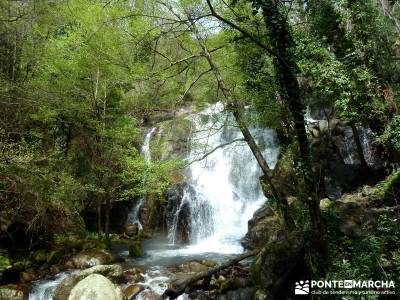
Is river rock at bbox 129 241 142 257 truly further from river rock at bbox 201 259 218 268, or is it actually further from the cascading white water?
the cascading white water

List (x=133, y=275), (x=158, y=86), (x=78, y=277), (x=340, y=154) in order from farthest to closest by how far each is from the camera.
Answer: (x=340, y=154), (x=133, y=275), (x=78, y=277), (x=158, y=86)

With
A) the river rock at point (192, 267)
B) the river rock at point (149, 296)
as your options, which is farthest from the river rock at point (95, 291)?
the river rock at point (192, 267)

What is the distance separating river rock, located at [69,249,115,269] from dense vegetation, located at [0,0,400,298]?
6.08 feet

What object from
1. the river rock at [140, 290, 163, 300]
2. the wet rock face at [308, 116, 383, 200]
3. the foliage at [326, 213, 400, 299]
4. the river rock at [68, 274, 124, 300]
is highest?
the wet rock face at [308, 116, 383, 200]

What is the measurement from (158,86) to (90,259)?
700 centimetres

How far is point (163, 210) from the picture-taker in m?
18.4

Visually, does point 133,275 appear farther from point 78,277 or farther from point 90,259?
point 90,259

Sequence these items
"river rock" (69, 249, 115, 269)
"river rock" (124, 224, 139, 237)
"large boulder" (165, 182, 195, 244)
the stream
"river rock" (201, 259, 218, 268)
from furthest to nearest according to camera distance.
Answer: "river rock" (124, 224, 139, 237) → "large boulder" (165, 182, 195, 244) → the stream → "river rock" (69, 249, 115, 269) → "river rock" (201, 259, 218, 268)

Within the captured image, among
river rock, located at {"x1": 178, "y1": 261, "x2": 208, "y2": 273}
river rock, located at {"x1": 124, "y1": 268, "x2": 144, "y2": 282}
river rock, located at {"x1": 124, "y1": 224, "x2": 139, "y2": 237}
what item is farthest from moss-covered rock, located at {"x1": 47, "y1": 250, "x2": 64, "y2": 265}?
river rock, located at {"x1": 124, "y1": 224, "x2": 139, "y2": 237}

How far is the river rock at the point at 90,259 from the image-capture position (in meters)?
11.9

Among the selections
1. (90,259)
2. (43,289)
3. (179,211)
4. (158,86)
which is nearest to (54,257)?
(90,259)

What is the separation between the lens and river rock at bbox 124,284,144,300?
30.3 feet

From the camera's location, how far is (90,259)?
1213 centimetres

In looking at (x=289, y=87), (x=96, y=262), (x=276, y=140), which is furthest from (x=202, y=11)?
(x=276, y=140)
